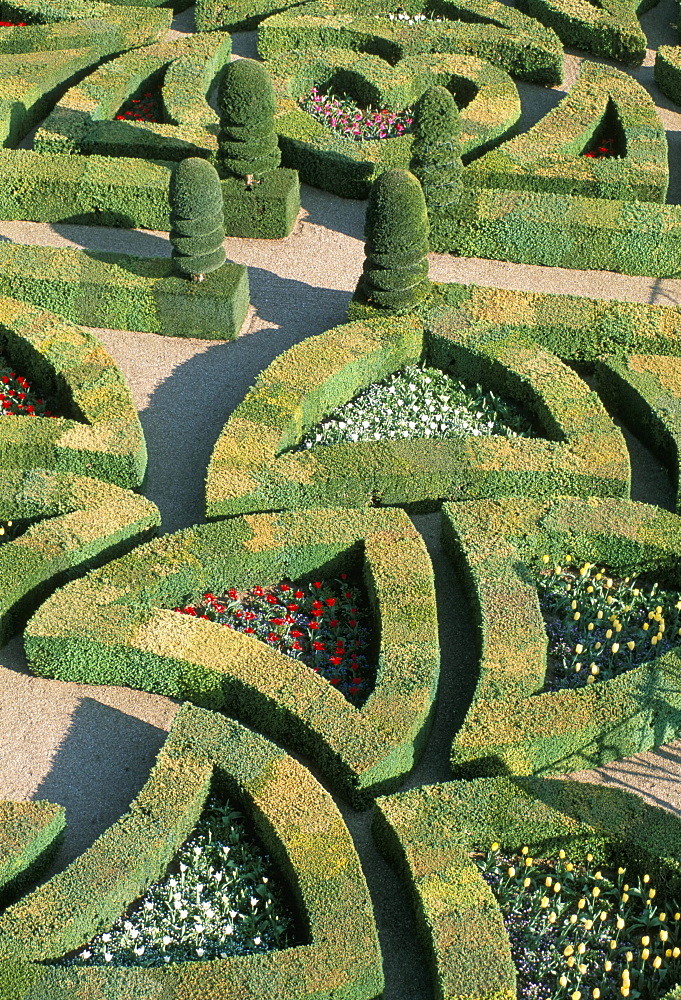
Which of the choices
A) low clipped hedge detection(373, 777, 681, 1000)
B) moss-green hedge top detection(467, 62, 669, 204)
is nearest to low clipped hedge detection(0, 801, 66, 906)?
low clipped hedge detection(373, 777, 681, 1000)

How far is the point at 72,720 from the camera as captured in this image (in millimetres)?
14547

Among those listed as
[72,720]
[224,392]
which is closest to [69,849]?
[72,720]

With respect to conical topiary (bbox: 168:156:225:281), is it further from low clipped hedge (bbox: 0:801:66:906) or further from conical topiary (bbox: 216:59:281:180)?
low clipped hedge (bbox: 0:801:66:906)

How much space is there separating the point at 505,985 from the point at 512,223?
1410 centimetres

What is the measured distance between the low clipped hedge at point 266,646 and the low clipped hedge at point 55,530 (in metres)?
0.54

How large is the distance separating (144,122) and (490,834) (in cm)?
1714

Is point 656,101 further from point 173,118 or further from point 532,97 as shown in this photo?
point 173,118

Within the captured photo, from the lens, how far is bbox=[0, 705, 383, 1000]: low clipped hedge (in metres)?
11.6

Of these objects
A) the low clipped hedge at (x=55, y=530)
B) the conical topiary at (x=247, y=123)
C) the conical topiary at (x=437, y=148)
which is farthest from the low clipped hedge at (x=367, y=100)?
the low clipped hedge at (x=55, y=530)

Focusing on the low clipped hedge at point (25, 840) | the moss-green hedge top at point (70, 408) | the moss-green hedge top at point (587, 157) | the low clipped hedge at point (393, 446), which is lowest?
the low clipped hedge at point (25, 840)

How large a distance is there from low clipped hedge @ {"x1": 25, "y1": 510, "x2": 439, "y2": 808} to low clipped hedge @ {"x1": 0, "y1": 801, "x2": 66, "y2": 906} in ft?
7.24

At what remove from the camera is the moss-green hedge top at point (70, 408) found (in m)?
17.3

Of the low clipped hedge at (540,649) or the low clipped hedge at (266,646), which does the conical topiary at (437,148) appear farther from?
the low clipped hedge at (266,646)

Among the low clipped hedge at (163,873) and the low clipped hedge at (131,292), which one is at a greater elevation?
the low clipped hedge at (131,292)
